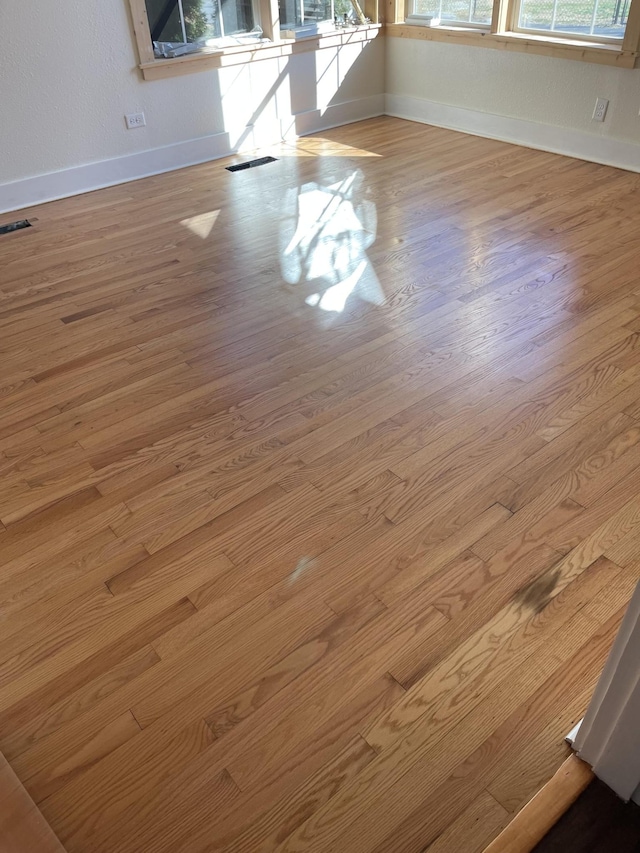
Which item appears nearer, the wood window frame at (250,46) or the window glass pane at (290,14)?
the wood window frame at (250,46)

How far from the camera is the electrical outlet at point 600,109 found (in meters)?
4.05

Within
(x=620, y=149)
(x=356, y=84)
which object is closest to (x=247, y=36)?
(x=356, y=84)

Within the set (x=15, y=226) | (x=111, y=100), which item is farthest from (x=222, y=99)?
(x=15, y=226)

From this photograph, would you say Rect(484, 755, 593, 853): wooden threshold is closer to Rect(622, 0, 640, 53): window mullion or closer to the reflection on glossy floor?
the reflection on glossy floor

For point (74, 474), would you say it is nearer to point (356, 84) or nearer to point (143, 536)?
point (143, 536)

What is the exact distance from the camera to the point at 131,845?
3.98 ft

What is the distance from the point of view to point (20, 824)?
1155mm

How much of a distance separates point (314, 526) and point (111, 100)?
3499 millimetres

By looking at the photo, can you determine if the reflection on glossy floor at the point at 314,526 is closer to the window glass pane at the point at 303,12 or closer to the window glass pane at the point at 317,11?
the window glass pane at the point at 303,12

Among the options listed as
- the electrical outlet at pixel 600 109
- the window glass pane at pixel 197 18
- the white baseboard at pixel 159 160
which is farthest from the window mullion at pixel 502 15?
the window glass pane at pixel 197 18

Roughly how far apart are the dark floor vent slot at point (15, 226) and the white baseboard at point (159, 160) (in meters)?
0.22

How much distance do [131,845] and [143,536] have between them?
0.78 metres

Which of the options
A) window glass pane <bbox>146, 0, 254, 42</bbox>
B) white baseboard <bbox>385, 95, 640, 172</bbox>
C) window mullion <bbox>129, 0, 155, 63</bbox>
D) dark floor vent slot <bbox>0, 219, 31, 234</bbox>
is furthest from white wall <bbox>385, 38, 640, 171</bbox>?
dark floor vent slot <bbox>0, 219, 31, 234</bbox>

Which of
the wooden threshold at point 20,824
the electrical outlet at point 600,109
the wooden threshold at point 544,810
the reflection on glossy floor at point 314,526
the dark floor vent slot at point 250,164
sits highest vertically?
the electrical outlet at point 600,109
